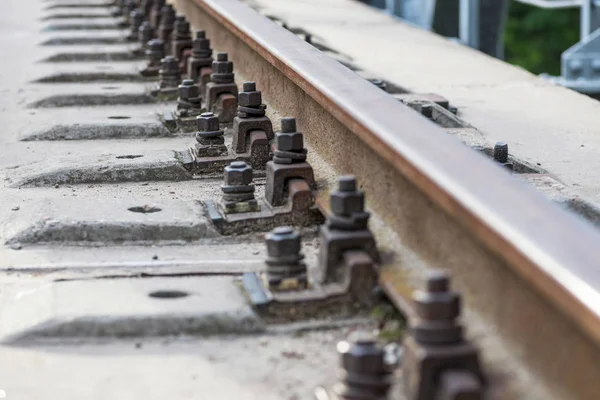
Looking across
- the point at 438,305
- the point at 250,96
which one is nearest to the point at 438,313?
the point at 438,305

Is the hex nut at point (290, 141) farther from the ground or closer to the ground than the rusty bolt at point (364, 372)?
farther from the ground

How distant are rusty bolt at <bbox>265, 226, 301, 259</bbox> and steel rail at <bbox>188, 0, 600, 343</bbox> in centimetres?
29

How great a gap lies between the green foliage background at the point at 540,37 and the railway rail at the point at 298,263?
25.4 meters

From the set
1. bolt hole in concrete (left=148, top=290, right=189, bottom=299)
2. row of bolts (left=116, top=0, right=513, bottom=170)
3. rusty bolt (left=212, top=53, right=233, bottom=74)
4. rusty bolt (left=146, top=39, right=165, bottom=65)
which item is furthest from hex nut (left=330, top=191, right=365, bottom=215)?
rusty bolt (left=146, top=39, right=165, bottom=65)

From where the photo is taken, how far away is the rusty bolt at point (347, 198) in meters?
2.80

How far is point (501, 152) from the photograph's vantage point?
4043 mm

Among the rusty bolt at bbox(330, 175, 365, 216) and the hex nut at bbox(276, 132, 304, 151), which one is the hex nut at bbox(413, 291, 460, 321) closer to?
the rusty bolt at bbox(330, 175, 365, 216)

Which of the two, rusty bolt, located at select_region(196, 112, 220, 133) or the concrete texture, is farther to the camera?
rusty bolt, located at select_region(196, 112, 220, 133)

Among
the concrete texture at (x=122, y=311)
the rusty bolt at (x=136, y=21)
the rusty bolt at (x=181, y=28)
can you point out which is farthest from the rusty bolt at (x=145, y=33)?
the concrete texture at (x=122, y=311)

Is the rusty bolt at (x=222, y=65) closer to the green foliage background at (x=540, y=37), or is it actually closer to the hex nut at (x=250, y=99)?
the hex nut at (x=250, y=99)

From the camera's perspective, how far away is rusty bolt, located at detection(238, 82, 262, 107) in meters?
4.14

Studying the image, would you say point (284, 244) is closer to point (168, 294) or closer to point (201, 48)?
point (168, 294)

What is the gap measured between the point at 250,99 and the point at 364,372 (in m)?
2.11

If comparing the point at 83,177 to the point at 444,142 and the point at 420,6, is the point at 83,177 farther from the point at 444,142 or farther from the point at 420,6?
the point at 420,6
